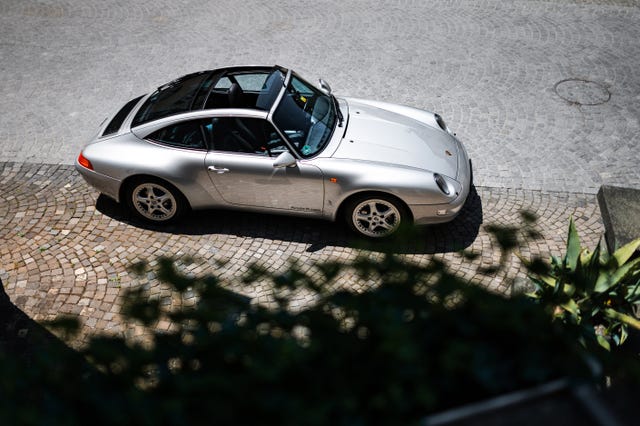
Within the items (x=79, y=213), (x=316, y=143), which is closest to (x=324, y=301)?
(x=316, y=143)

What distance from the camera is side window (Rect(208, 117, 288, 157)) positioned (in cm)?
616

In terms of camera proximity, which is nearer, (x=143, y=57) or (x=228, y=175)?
(x=228, y=175)

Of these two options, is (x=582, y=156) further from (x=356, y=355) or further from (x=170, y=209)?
(x=356, y=355)

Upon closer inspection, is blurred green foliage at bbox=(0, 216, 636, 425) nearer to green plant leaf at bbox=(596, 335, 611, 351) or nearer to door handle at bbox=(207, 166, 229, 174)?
green plant leaf at bbox=(596, 335, 611, 351)

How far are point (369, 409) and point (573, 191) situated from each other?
594 centimetres

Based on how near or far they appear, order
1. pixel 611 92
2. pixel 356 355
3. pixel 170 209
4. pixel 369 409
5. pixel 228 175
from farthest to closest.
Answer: pixel 611 92 < pixel 170 209 < pixel 228 175 < pixel 356 355 < pixel 369 409

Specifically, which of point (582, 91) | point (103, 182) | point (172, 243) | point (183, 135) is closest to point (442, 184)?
point (183, 135)

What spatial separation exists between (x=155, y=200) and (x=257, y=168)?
1.39 meters

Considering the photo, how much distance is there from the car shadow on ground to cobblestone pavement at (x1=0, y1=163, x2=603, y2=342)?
0.01m

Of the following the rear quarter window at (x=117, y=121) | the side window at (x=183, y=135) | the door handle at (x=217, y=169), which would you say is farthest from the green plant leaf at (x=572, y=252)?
the rear quarter window at (x=117, y=121)

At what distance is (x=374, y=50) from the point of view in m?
10.6

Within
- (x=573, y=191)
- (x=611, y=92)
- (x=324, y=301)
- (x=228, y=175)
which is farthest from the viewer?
(x=611, y=92)

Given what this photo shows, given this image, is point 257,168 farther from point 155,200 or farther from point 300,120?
point 155,200

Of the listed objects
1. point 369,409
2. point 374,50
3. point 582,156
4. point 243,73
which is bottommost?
point 582,156
